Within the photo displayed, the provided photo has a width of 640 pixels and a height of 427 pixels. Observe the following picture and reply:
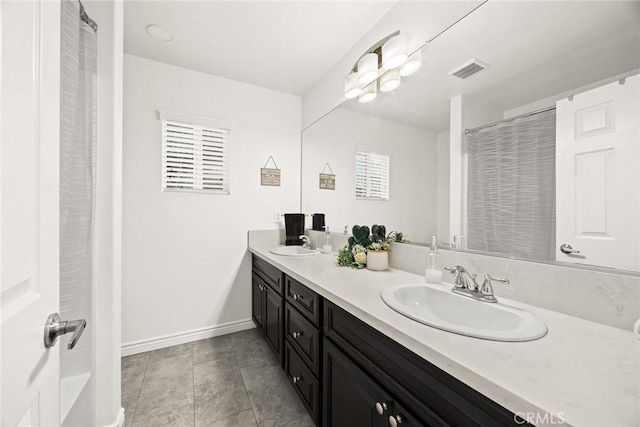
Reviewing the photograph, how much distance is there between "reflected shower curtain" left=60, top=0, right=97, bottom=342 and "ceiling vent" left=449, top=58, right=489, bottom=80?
1.66 m

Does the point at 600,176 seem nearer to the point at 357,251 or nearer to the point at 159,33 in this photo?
the point at 357,251

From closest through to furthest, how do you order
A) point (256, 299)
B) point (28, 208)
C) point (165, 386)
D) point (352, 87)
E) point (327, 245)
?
point (28, 208), point (165, 386), point (352, 87), point (327, 245), point (256, 299)

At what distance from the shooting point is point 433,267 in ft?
4.05

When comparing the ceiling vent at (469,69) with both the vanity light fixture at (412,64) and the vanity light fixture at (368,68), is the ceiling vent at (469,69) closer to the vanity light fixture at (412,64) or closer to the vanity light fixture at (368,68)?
the vanity light fixture at (412,64)

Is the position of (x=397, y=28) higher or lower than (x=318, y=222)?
higher

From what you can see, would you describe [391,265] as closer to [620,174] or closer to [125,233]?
[620,174]

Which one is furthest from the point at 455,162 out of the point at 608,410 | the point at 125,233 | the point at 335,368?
the point at 125,233

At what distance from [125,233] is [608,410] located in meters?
2.68

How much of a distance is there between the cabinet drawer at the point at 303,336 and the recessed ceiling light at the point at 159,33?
2.16m

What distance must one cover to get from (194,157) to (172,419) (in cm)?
195

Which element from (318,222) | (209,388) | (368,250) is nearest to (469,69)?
(368,250)

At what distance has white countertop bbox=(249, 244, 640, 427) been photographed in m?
0.45

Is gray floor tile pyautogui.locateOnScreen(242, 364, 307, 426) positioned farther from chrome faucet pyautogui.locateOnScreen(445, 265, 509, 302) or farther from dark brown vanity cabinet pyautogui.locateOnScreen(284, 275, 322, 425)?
chrome faucet pyautogui.locateOnScreen(445, 265, 509, 302)

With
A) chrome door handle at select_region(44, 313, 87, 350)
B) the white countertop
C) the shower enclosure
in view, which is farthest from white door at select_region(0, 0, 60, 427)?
the white countertop
